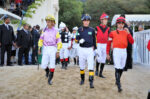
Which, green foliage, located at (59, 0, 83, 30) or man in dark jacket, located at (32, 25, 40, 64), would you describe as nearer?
man in dark jacket, located at (32, 25, 40, 64)

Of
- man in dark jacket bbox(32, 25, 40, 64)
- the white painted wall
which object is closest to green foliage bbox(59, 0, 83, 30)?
the white painted wall

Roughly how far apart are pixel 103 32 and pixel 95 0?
4608 cm

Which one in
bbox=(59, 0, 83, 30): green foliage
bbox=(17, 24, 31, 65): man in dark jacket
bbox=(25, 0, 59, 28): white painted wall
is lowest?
bbox=(17, 24, 31, 65): man in dark jacket

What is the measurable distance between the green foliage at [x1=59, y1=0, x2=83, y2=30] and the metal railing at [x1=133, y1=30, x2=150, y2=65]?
36.5 metres

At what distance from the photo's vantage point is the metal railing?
1074cm

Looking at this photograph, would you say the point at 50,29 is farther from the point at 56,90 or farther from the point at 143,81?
the point at 143,81

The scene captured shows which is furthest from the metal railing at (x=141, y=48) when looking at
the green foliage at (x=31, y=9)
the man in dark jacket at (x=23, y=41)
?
the green foliage at (x=31, y=9)

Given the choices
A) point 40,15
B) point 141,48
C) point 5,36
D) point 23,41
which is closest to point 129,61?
point 141,48

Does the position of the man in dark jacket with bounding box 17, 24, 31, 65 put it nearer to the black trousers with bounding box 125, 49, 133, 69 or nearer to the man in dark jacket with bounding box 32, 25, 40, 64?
the man in dark jacket with bounding box 32, 25, 40, 64

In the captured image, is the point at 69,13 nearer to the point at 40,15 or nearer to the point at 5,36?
the point at 40,15

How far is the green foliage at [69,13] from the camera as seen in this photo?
1913 inches

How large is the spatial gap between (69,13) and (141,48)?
38.4 m

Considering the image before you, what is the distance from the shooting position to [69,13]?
4897cm

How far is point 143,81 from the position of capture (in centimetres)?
712
